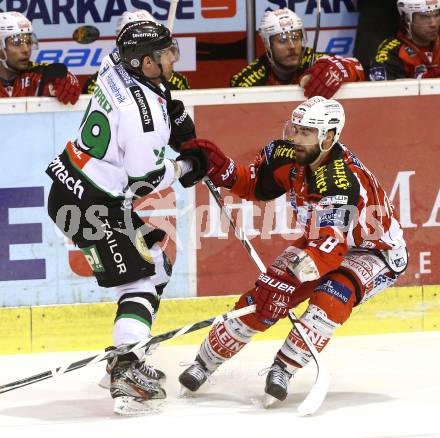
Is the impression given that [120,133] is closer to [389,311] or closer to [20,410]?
[20,410]

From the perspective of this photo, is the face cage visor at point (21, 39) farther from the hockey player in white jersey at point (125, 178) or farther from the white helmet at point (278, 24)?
the hockey player in white jersey at point (125, 178)

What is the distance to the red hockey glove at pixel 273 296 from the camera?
5.23m

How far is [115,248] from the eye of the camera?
5281 millimetres

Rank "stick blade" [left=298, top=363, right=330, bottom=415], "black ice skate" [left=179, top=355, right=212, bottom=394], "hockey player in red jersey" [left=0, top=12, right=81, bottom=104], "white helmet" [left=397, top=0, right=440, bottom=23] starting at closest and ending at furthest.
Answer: "stick blade" [left=298, top=363, right=330, bottom=415]
"black ice skate" [left=179, top=355, right=212, bottom=394]
"hockey player in red jersey" [left=0, top=12, right=81, bottom=104]
"white helmet" [left=397, top=0, right=440, bottom=23]

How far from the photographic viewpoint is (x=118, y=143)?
17.1ft

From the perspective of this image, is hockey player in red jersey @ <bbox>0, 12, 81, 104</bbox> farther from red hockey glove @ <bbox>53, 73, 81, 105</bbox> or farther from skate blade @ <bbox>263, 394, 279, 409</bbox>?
skate blade @ <bbox>263, 394, 279, 409</bbox>

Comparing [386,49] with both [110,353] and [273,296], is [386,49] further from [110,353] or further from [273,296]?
[110,353]

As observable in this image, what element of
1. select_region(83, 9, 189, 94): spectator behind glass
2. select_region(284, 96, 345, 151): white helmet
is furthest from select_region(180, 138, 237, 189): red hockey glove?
select_region(83, 9, 189, 94): spectator behind glass

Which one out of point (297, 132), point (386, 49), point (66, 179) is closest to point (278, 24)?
point (386, 49)

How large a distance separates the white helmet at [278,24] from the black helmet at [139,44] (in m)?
1.60

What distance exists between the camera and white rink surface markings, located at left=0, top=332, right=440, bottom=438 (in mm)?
5000

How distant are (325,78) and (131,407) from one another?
1.82 metres

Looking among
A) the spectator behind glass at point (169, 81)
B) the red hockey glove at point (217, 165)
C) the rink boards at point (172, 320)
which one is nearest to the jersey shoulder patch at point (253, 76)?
the spectator behind glass at point (169, 81)

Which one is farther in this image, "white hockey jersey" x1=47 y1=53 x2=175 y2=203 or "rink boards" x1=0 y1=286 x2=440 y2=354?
"rink boards" x1=0 y1=286 x2=440 y2=354
